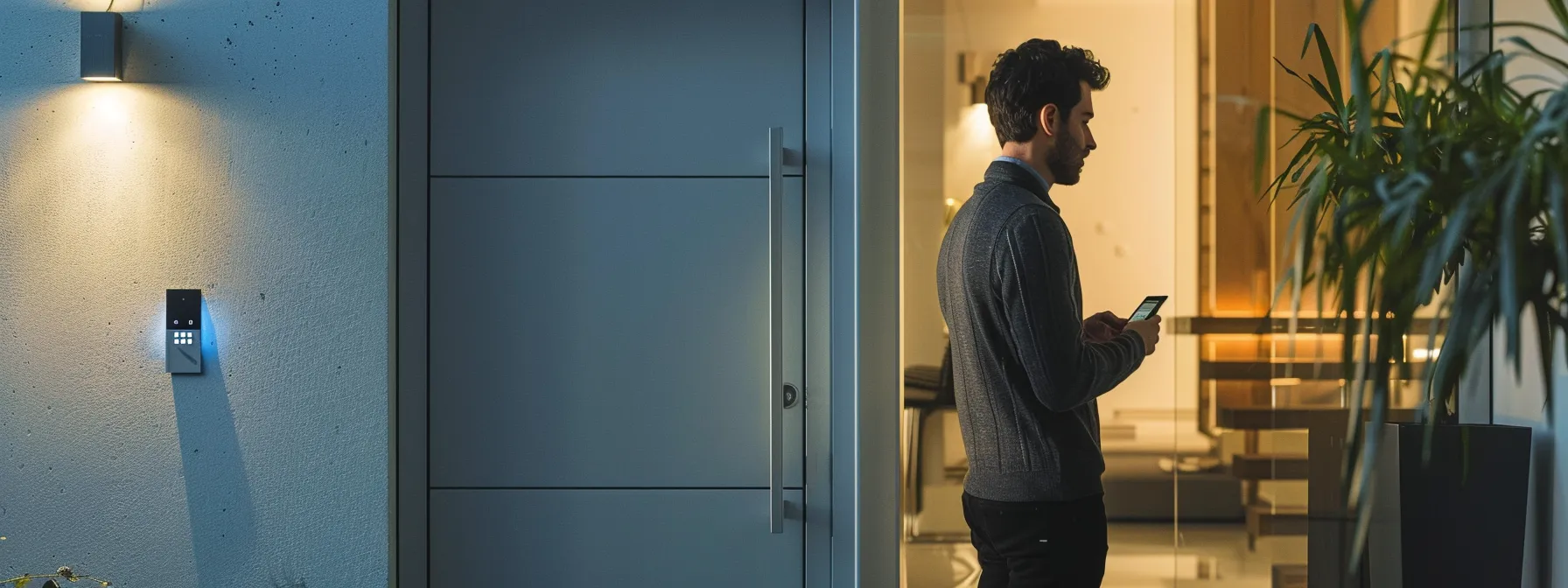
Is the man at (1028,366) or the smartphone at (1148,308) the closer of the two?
the man at (1028,366)

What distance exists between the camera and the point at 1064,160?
6.79ft

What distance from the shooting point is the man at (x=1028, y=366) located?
1.84 m

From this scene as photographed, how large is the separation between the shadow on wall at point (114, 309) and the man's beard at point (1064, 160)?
5.74ft

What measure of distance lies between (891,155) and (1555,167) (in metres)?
1.66

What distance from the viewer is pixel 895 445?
2639 millimetres

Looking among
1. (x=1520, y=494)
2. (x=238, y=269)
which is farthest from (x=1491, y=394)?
(x=238, y=269)

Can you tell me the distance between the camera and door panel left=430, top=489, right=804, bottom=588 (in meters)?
2.62

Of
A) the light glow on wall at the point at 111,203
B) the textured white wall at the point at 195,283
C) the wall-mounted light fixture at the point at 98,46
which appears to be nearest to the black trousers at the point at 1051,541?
the textured white wall at the point at 195,283

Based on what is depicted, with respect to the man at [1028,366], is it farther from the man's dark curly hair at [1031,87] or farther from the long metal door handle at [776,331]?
the long metal door handle at [776,331]

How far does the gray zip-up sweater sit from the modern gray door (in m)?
0.71

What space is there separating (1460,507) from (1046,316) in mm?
754

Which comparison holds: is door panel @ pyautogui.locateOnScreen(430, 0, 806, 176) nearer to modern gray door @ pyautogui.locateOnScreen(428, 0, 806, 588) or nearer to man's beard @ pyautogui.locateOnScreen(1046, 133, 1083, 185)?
modern gray door @ pyautogui.locateOnScreen(428, 0, 806, 588)

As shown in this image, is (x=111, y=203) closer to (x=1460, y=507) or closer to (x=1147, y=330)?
(x=1147, y=330)

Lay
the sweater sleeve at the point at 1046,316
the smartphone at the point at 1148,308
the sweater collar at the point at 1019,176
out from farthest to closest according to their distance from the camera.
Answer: the smartphone at the point at 1148,308, the sweater collar at the point at 1019,176, the sweater sleeve at the point at 1046,316
